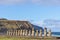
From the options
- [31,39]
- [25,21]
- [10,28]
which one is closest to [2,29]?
[10,28]

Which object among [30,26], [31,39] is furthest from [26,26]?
[31,39]

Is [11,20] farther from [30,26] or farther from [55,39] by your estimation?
[55,39]

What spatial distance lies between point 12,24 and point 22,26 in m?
1.63

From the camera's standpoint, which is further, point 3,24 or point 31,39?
point 3,24

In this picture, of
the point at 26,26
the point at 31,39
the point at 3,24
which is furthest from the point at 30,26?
the point at 31,39

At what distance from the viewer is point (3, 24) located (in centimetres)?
4731

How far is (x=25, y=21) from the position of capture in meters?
47.5

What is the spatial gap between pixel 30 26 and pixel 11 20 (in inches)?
128

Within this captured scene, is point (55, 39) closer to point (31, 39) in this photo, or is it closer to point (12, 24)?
point (31, 39)

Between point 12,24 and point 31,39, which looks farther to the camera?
point 12,24

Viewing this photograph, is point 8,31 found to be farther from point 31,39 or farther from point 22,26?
point 31,39

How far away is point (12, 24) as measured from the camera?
48.6m

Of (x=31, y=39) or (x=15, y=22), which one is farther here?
(x=15, y=22)

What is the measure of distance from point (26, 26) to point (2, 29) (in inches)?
159
